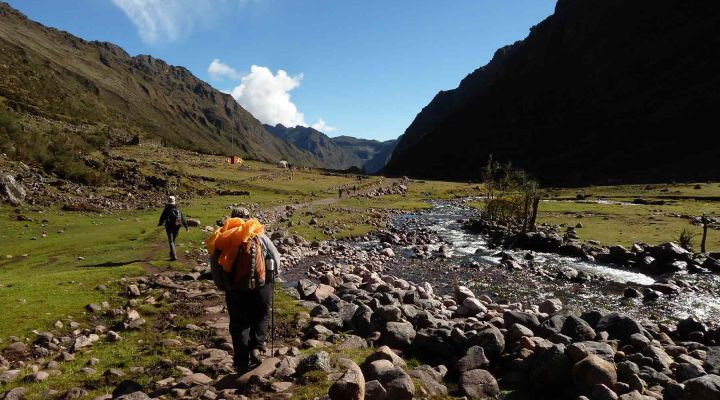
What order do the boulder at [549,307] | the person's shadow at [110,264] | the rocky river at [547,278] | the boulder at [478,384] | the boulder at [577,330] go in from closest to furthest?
1. the boulder at [478,384]
2. the boulder at [577,330]
3. the boulder at [549,307]
4. the rocky river at [547,278]
5. the person's shadow at [110,264]

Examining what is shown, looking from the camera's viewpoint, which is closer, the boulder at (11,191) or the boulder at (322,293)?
the boulder at (322,293)

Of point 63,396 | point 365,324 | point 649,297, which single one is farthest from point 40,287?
point 649,297

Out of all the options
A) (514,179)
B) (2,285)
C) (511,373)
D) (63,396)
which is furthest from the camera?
(514,179)

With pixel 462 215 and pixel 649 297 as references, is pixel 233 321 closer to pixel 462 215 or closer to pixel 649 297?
pixel 649 297

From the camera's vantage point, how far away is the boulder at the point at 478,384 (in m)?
10.2

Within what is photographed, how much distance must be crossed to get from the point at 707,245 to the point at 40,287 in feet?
138

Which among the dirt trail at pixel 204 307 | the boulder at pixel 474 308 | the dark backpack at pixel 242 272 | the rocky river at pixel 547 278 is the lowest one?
the rocky river at pixel 547 278

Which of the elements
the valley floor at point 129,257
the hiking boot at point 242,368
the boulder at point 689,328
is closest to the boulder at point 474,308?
the boulder at point 689,328

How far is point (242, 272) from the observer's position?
31.9 feet

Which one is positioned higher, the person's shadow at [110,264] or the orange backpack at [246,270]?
the orange backpack at [246,270]

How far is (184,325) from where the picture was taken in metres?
13.7

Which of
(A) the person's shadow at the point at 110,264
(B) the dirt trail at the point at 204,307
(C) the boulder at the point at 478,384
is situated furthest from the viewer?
(A) the person's shadow at the point at 110,264

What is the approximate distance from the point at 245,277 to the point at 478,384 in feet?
19.3

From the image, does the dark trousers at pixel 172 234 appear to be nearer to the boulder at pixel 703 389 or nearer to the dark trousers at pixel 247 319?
the dark trousers at pixel 247 319
